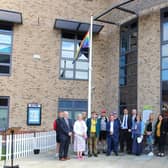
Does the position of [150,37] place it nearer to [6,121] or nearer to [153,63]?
[153,63]

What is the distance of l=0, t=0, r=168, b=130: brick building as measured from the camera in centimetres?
1673

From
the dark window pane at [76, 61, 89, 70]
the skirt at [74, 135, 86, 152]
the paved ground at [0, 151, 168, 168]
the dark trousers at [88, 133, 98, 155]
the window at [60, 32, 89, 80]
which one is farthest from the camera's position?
the dark window pane at [76, 61, 89, 70]

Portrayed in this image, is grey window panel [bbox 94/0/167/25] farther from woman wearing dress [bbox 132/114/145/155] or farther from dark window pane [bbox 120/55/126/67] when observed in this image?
woman wearing dress [bbox 132/114/145/155]

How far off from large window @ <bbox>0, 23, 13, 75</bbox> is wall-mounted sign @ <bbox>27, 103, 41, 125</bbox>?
204cm

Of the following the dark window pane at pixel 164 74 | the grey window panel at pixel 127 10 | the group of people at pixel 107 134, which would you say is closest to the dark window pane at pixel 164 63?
the dark window pane at pixel 164 74

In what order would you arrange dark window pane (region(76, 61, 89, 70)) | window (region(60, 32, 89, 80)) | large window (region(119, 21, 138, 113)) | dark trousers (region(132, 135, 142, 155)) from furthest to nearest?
dark window pane (region(76, 61, 89, 70)), window (region(60, 32, 89, 80)), large window (region(119, 21, 138, 113)), dark trousers (region(132, 135, 142, 155))

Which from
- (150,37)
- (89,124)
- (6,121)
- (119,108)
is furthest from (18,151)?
(150,37)

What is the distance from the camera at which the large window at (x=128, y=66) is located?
1705 centimetres

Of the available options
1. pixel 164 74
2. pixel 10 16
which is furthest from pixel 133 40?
pixel 10 16

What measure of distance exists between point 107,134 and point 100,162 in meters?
1.95

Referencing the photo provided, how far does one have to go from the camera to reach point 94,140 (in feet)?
42.6

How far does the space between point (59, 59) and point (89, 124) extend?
6563mm

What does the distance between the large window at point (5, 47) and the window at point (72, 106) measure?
317 centimetres

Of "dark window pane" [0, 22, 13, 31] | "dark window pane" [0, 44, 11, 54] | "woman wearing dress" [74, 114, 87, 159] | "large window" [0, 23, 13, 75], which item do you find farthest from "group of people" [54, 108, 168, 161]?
"dark window pane" [0, 22, 13, 31]
